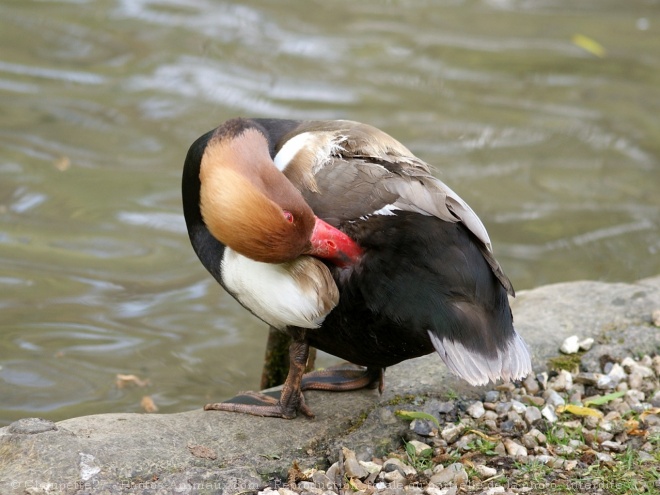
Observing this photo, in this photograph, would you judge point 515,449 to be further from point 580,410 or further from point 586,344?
point 586,344

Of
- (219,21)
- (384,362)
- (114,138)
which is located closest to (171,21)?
(219,21)

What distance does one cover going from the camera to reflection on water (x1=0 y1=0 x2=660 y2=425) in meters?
5.36

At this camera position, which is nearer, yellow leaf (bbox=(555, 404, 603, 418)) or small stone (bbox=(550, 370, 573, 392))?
yellow leaf (bbox=(555, 404, 603, 418))

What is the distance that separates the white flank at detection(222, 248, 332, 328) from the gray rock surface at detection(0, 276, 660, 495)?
0.44m

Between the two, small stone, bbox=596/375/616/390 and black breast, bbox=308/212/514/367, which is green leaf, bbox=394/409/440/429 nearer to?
black breast, bbox=308/212/514/367

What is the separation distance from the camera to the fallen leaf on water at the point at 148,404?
4.77m

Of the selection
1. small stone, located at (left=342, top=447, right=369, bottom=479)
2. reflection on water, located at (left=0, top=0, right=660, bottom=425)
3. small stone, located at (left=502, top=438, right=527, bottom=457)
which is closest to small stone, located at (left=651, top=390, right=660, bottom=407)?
small stone, located at (left=502, top=438, right=527, bottom=457)

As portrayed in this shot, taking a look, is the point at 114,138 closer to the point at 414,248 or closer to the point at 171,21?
the point at 171,21

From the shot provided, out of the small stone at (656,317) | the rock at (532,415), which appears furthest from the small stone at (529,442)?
the small stone at (656,317)

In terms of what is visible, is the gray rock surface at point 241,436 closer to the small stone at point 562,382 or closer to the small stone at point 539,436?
the small stone at point 562,382

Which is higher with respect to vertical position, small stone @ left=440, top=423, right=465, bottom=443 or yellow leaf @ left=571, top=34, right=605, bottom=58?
yellow leaf @ left=571, top=34, right=605, bottom=58

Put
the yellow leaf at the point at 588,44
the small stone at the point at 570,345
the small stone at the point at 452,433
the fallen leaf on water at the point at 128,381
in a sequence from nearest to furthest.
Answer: the small stone at the point at 452,433 → the small stone at the point at 570,345 → the fallen leaf on water at the point at 128,381 → the yellow leaf at the point at 588,44

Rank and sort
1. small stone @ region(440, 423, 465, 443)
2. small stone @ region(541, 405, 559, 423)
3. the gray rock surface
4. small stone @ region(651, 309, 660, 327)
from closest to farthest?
the gray rock surface, small stone @ region(440, 423, 465, 443), small stone @ region(541, 405, 559, 423), small stone @ region(651, 309, 660, 327)

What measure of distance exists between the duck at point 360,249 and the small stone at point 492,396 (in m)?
0.48
